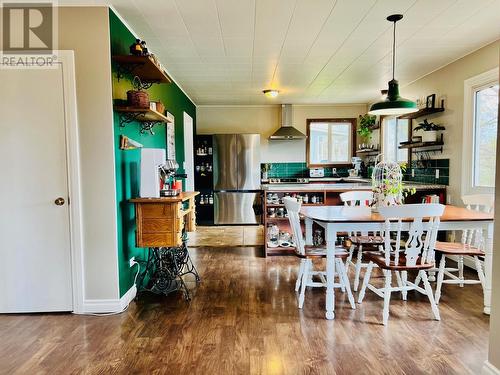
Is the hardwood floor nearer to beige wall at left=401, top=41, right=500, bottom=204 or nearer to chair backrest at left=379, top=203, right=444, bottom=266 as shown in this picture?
chair backrest at left=379, top=203, right=444, bottom=266

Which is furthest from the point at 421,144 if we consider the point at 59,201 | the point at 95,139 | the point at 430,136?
the point at 59,201

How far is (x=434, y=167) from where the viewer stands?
4562mm

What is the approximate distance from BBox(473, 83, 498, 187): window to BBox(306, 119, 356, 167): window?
3.38 m

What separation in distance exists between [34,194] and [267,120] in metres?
5.11

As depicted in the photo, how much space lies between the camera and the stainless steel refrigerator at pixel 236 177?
6.65m

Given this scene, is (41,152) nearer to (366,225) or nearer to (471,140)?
(366,225)

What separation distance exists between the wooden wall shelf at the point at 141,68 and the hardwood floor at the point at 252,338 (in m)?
2.00

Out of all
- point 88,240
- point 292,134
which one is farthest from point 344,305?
point 292,134

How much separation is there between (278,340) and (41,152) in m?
2.25

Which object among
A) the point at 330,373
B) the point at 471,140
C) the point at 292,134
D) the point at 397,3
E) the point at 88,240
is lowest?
the point at 330,373

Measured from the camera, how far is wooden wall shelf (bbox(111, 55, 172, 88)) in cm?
271

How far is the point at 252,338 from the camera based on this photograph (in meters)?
2.35

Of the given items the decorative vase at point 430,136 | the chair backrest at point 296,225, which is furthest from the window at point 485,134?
the chair backrest at point 296,225

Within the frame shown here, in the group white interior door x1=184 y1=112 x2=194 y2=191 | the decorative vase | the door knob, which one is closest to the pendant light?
the decorative vase
